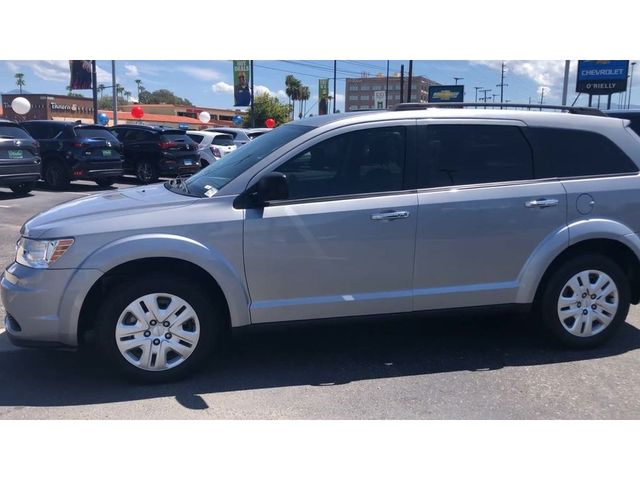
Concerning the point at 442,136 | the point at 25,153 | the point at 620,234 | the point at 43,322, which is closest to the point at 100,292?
the point at 43,322

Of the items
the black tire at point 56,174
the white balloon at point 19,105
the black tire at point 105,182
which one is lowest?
the black tire at point 105,182

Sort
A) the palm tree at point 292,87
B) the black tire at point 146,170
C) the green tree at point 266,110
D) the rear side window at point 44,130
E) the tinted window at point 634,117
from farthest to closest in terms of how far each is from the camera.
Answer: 1. the palm tree at point 292,87
2. the green tree at point 266,110
3. the black tire at point 146,170
4. the rear side window at point 44,130
5. the tinted window at point 634,117

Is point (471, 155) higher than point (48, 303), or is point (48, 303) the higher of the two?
point (471, 155)

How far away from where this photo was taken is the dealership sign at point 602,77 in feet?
82.7

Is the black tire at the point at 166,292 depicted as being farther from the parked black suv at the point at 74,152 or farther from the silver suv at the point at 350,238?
the parked black suv at the point at 74,152

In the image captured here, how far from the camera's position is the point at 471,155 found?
450cm

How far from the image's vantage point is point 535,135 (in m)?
4.65

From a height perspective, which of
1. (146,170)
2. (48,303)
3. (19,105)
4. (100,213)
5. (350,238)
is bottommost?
(48,303)

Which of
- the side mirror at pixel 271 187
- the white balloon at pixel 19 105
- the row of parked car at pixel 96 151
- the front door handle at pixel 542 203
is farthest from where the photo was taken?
the white balloon at pixel 19 105

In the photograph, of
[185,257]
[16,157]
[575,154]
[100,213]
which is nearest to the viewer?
[185,257]

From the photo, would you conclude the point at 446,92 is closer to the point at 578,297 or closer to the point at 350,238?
the point at 578,297

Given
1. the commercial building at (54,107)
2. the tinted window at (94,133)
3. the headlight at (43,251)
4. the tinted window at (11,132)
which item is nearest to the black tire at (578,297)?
the headlight at (43,251)

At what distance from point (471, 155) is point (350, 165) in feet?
3.14

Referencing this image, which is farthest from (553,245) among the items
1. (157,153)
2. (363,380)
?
(157,153)
